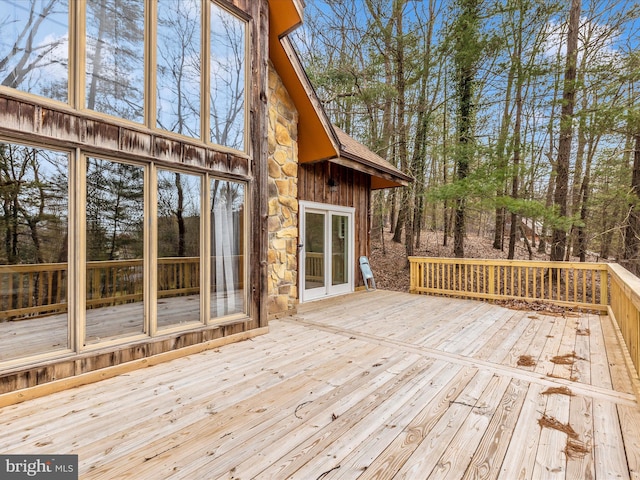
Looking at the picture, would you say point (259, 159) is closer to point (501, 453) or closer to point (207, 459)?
point (207, 459)

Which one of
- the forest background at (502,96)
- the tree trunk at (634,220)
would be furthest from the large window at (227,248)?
the tree trunk at (634,220)

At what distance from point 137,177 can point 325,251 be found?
3.91 meters

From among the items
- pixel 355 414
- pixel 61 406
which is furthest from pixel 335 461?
pixel 61 406

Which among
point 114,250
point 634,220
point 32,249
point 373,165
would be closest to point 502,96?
point 634,220

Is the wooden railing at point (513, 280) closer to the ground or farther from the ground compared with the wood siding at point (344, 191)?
closer to the ground

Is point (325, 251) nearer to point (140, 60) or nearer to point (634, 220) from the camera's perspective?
point (140, 60)

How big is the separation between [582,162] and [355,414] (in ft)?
35.4

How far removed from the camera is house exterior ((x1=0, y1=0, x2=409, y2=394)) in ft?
8.70

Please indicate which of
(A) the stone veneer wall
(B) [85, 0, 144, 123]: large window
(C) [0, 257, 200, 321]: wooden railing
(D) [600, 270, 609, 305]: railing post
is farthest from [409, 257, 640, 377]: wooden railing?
(B) [85, 0, 144, 123]: large window

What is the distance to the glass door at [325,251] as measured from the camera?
19.9 feet

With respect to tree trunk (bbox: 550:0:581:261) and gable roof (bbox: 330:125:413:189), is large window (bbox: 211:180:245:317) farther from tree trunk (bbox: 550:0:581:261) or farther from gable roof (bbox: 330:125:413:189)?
tree trunk (bbox: 550:0:581:261)

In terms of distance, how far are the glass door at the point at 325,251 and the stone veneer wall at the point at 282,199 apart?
0.67 metres

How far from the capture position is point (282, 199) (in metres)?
5.09

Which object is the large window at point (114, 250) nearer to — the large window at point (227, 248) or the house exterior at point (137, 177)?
the house exterior at point (137, 177)
